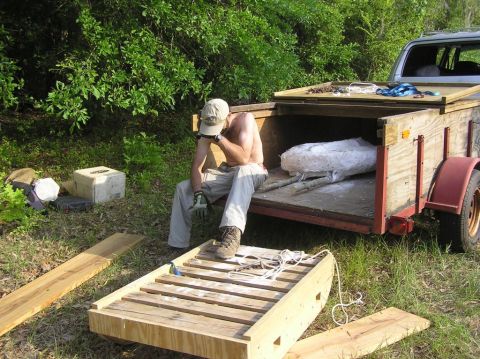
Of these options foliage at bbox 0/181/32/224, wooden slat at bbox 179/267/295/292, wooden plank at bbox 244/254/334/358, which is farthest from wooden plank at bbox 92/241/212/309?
foliage at bbox 0/181/32/224

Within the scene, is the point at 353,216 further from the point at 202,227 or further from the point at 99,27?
the point at 99,27

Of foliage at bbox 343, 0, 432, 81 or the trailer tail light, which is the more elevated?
foliage at bbox 343, 0, 432, 81

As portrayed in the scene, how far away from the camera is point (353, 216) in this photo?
420 cm

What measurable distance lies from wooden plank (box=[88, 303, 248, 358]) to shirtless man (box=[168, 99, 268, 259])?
1446 mm

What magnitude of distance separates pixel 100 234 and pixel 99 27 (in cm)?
248

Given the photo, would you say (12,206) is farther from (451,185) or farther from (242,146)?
(451,185)

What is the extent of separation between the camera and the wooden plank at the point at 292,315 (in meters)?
3.00

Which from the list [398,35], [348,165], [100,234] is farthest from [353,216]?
[398,35]

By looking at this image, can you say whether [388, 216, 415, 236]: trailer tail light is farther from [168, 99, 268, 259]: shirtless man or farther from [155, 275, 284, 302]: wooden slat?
[168, 99, 268, 259]: shirtless man

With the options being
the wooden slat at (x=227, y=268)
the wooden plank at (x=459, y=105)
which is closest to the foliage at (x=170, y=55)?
the wooden slat at (x=227, y=268)

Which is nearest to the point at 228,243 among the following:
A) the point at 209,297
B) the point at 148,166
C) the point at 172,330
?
the point at 209,297

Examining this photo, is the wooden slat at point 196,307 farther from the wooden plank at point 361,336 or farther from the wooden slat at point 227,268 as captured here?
the wooden slat at point 227,268

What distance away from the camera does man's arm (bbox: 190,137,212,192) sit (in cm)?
486

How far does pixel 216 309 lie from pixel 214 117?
187cm
